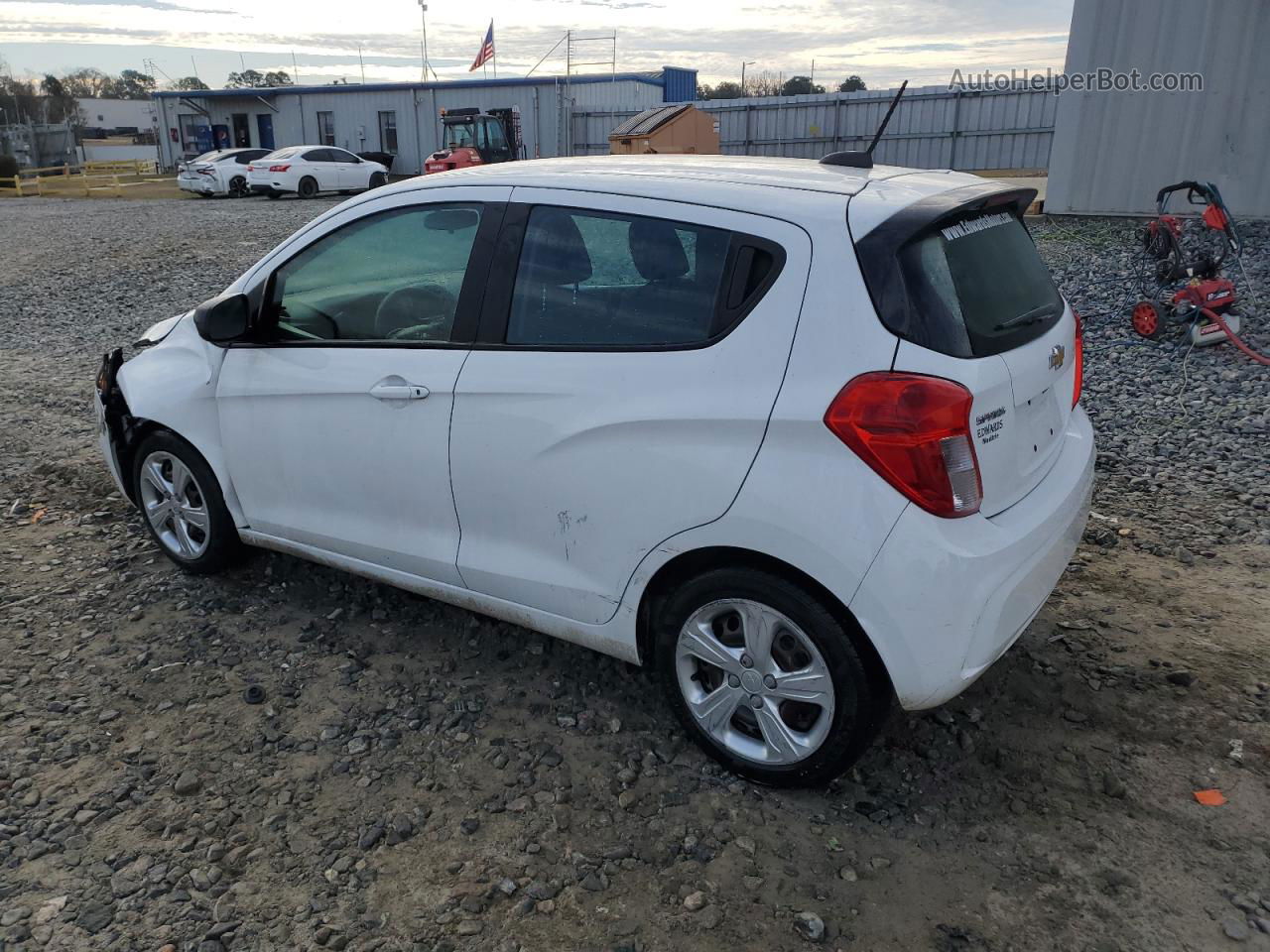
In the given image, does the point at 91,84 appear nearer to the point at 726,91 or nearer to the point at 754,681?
the point at 726,91

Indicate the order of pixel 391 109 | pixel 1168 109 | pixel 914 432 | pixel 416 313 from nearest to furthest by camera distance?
1. pixel 914 432
2. pixel 416 313
3. pixel 1168 109
4. pixel 391 109

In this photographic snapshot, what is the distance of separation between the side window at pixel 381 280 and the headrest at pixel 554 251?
0.24 metres

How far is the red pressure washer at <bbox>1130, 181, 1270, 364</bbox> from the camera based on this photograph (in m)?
7.50

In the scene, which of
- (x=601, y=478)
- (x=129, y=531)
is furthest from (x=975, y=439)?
(x=129, y=531)

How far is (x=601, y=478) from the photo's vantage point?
2.92 metres

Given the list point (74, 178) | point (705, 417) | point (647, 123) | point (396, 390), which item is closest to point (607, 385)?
point (705, 417)

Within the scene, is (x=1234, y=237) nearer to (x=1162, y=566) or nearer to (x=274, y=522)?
(x=1162, y=566)

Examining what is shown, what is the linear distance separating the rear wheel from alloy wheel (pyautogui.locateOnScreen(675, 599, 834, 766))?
6.40m

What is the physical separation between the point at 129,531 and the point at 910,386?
13.4 feet

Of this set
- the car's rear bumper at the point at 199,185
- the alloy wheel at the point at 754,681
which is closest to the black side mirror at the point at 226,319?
the alloy wheel at the point at 754,681

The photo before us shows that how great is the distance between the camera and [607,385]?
2.89 meters

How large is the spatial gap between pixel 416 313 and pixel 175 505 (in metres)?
1.67

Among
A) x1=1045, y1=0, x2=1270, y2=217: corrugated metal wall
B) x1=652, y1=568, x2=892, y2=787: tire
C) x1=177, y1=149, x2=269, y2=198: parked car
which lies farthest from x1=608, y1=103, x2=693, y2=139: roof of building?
x1=652, y1=568, x2=892, y2=787: tire

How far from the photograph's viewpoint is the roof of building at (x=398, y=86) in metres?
35.9
